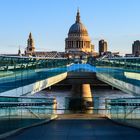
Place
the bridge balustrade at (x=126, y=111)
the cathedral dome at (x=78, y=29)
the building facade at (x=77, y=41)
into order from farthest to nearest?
the cathedral dome at (x=78, y=29) → the building facade at (x=77, y=41) → the bridge balustrade at (x=126, y=111)

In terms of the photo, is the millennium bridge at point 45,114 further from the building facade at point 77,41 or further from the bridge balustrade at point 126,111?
the building facade at point 77,41

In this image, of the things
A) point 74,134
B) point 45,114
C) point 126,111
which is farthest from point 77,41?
point 74,134

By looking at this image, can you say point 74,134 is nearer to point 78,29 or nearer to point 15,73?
point 15,73

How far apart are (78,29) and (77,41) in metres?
5.84

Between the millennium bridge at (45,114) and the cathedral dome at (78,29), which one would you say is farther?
the cathedral dome at (78,29)

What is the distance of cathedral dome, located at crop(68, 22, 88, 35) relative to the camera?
17838 centimetres

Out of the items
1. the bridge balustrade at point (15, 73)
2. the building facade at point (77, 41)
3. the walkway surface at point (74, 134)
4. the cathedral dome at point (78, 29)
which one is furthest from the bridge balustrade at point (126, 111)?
the cathedral dome at point (78, 29)

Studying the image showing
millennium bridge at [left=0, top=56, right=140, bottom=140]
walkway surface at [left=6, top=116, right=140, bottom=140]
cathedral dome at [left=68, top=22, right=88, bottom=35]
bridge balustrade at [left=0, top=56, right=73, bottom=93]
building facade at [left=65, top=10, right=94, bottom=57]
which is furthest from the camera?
cathedral dome at [left=68, top=22, right=88, bottom=35]

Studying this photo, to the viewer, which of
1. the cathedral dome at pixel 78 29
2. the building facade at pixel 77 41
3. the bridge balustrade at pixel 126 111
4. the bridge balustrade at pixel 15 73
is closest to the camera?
the bridge balustrade at pixel 126 111

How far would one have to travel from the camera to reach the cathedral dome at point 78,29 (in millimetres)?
178375

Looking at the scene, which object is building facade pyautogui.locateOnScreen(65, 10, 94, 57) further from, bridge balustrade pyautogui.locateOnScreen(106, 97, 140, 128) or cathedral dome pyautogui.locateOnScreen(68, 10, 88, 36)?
bridge balustrade pyautogui.locateOnScreen(106, 97, 140, 128)

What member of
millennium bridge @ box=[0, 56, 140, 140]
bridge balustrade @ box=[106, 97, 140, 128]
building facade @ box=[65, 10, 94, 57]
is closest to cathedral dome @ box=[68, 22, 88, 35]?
building facade @ box=[65, 10, 94, 57]

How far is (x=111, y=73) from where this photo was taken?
40656mm

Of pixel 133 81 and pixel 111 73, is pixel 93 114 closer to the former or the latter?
pixel 133 81
